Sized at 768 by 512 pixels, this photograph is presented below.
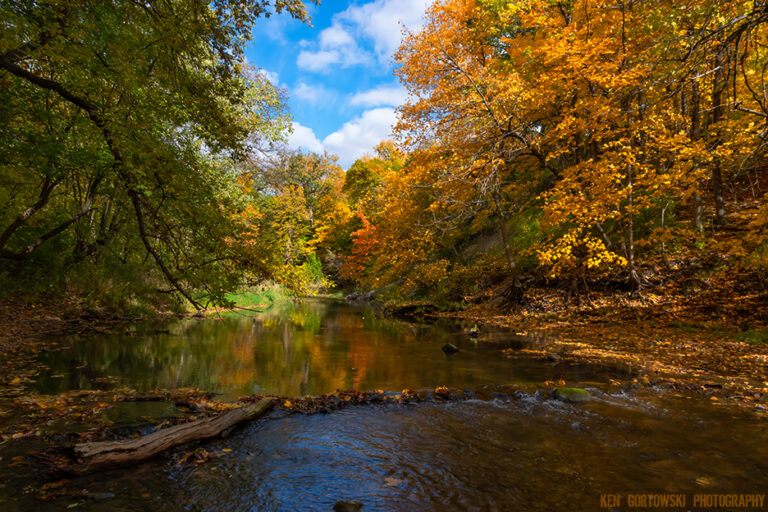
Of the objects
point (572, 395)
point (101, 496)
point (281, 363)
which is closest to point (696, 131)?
point (572, 395)

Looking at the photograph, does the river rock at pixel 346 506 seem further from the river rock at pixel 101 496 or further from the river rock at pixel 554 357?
the river rock at pixel 554 357

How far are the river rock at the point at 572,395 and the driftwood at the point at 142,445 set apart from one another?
192 inches

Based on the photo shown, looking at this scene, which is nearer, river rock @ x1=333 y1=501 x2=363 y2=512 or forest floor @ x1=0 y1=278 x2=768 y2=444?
river rock @ x1=333 y1=501 x2=363 y2=512

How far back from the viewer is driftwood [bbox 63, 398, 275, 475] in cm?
348

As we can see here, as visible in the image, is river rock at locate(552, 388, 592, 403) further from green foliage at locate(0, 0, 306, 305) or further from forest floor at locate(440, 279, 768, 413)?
green foliage at locate(0, 0, 306, 305)

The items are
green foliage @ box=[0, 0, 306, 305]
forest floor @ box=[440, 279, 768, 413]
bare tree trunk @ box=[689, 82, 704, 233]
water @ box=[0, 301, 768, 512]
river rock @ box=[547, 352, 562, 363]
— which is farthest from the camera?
bare tree trunk @ box=[689, 82, 704, 233]

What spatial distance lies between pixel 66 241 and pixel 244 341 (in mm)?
8644

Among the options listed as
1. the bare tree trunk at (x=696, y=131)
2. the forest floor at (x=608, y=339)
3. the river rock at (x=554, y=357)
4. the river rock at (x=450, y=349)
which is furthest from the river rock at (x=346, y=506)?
the bare tree trunk at (x=696, y=131)

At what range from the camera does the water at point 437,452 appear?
3.32 metres

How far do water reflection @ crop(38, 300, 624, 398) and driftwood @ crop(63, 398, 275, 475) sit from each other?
198cm

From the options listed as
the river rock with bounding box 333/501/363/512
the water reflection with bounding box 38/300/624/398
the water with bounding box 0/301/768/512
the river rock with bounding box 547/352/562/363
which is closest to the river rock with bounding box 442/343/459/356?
the water reflection with bounding box 38/300/624/398

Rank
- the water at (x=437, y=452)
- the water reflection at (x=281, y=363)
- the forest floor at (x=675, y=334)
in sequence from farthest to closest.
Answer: the water reflection at (x=281, y=363)
the forest floor at (x=675, y=334)
the water at (x=437, y=452)

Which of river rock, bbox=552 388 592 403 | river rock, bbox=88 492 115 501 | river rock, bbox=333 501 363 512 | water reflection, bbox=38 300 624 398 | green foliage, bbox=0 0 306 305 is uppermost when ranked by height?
green foliage, bbox=0 0 306 305

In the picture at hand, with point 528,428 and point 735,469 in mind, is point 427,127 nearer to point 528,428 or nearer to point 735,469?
point 528,428
